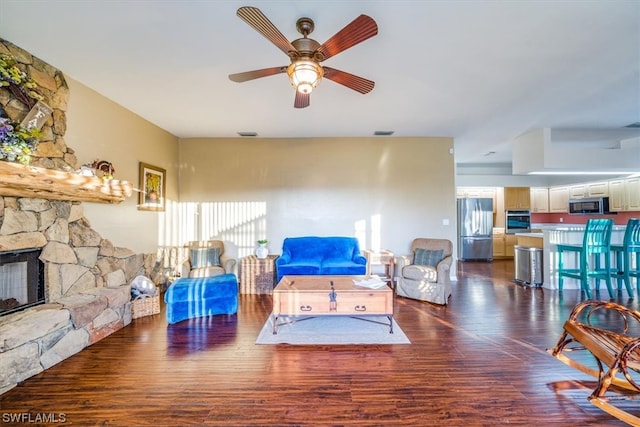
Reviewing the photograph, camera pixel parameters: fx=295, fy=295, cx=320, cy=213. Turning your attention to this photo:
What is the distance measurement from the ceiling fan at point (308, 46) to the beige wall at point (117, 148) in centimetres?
239

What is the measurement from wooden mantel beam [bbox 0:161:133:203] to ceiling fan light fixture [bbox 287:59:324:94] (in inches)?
89.1

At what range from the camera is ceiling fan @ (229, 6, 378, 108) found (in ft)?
6.01

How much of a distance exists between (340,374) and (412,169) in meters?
4.43

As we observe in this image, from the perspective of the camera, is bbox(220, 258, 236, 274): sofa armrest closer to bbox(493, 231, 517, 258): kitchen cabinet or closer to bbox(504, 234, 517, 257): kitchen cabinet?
bbox(493, 231, 517, 258): kitchen cabinet

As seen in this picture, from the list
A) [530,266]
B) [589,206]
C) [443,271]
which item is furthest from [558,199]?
[443,271]

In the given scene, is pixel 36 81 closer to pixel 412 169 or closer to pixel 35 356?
pixel 35 356

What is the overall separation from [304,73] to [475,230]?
7.91 m

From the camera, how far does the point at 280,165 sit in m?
5.89

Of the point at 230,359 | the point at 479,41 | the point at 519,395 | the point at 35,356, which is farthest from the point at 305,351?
the point at 479,41

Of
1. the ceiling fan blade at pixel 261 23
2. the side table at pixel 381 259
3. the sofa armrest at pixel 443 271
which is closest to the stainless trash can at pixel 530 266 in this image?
the sofa armrest at pixel 443 271

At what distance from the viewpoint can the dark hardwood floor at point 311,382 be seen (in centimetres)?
195

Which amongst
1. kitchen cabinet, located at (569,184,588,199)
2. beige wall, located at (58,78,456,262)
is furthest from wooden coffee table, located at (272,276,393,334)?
kitchen cabinet, located at (569,184,588,199)

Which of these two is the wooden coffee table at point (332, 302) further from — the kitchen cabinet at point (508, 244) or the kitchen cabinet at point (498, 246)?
the kitchen cabinet at point (508, 244)

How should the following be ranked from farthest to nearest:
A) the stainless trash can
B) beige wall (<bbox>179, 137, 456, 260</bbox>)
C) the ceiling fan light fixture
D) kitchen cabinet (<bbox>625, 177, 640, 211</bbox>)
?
kitchen cabinet (<bbox>625, 177, 640, 211</bbox>), beige wall (<bbox>179, 137, 456, 260</bbox>), the stainless trash can, the ceiling fan light fixture
